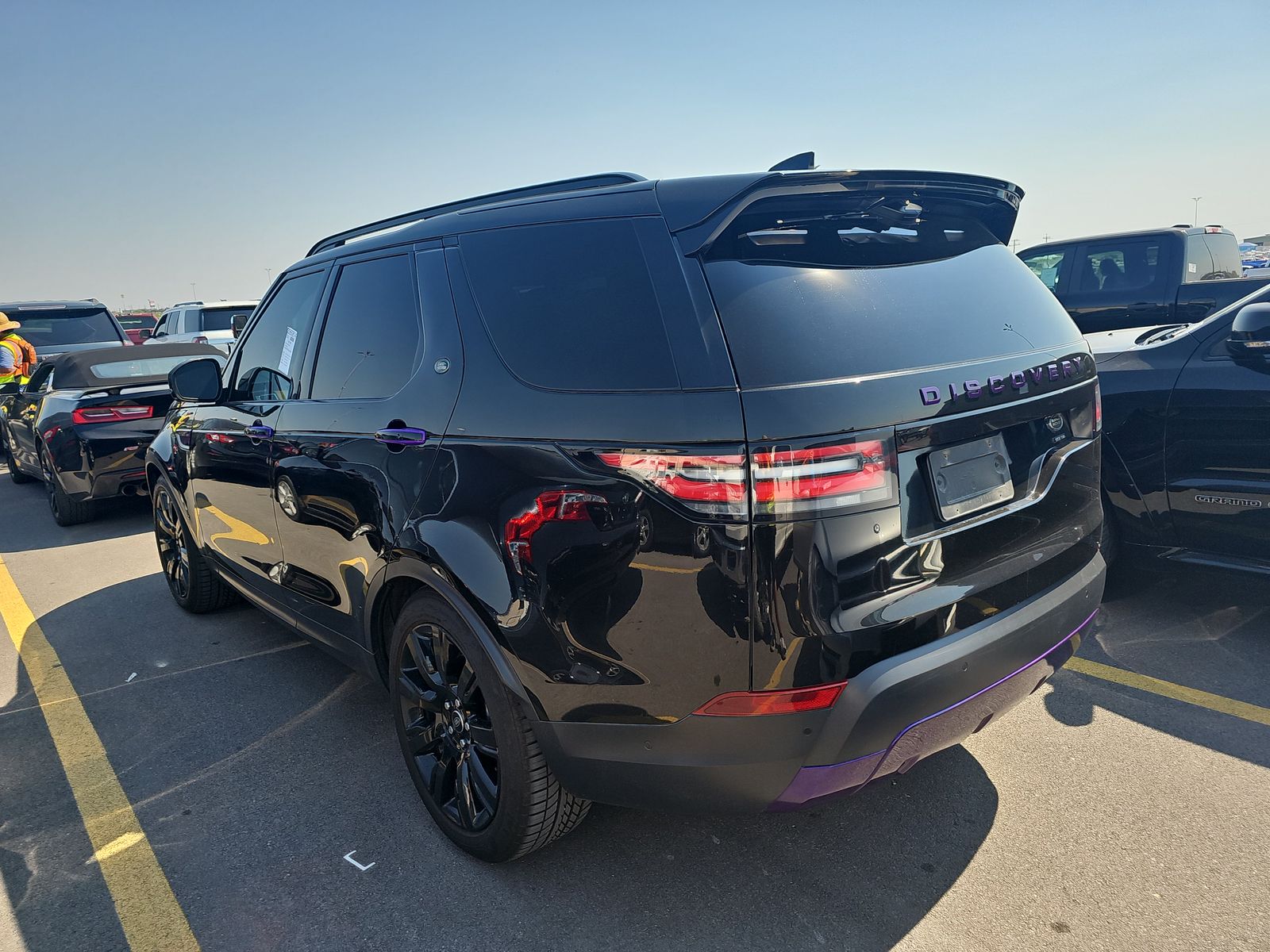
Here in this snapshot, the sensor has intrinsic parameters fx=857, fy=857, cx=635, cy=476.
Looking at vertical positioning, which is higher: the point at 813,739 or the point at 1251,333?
the point at 1251,333

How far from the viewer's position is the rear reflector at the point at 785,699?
1.91m

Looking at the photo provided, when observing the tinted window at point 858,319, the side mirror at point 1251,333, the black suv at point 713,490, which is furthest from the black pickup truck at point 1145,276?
the black suv at point 713,490

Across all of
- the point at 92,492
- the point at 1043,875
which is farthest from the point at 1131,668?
the point at 92,492

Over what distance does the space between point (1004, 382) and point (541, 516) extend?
1.25m

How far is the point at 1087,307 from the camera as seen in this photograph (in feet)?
28.7

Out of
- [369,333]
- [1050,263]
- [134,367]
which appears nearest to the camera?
[369,333]

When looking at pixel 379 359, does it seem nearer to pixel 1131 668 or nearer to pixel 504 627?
pixel 504 627

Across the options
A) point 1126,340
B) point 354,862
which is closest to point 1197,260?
point 1126,340

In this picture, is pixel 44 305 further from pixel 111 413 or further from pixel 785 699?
pixel 785 699

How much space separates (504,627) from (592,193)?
1.21 metres

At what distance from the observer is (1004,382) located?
2.25 meters

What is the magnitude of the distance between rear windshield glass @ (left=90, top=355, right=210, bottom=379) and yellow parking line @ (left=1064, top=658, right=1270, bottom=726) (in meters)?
7.44

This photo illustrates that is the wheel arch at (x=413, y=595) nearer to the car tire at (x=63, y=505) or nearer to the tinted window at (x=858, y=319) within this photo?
the tinted window at (x=858, y=319)

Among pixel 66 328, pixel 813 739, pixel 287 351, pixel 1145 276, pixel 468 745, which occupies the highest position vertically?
pixel 287 351
